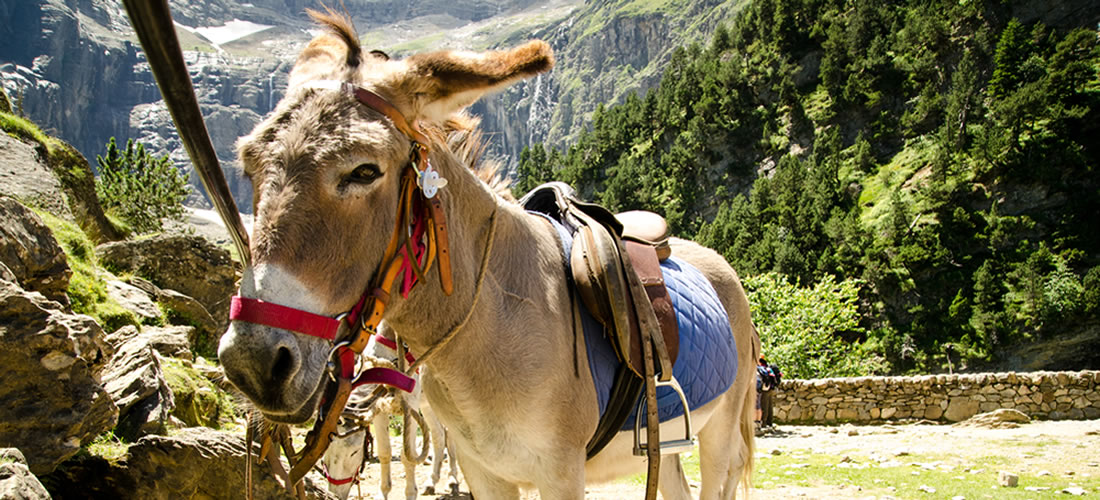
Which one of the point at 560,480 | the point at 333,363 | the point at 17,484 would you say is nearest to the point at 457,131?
the point at 333,363

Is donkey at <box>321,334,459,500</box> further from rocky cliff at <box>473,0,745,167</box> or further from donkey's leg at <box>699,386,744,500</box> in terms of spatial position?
rocky cliff at <box>473,0,745,167</box>

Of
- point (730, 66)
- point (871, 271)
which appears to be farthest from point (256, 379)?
point (730, 66)

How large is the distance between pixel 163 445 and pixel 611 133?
256 ft

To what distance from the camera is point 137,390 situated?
4148 mm

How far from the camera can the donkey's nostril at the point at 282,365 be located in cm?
139


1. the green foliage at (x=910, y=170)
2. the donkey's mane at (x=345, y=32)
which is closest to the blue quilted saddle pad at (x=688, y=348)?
the donkey's mane at (x=345, y=32)

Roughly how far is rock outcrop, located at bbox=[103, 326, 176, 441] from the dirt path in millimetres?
3587

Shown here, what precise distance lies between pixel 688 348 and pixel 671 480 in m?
1.36

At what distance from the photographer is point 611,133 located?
258 feet

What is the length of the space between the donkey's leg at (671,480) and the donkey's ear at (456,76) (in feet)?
9.02

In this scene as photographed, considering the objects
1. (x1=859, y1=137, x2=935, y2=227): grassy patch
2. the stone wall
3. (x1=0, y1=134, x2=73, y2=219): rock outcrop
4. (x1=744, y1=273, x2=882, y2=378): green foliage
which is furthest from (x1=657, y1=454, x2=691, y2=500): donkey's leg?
(x1=859, y1=137, x2=935, y2=227): grassy patch

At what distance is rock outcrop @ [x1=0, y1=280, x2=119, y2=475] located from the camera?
9.66ft

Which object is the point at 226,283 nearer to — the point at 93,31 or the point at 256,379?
the point at 256,379

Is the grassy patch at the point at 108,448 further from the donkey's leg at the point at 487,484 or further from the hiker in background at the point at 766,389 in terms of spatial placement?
the hiker in background at the point at 766,389
